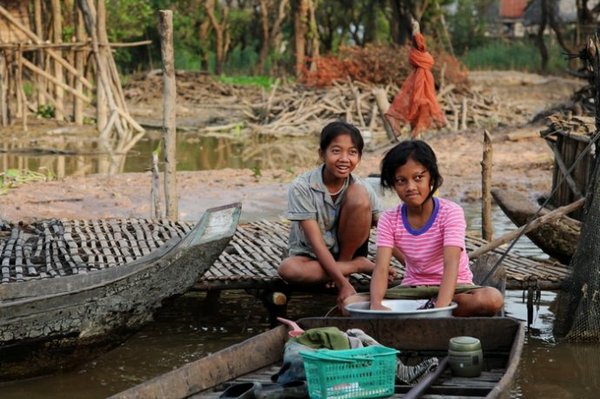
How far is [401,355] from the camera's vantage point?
5332 millimetres

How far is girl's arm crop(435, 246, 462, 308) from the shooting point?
5.48m

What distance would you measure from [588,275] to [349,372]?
2743mm

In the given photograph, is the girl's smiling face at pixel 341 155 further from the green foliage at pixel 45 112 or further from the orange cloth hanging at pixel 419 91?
the green foliage at pixel 45 112

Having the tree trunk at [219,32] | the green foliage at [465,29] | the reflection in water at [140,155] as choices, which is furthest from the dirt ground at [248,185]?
the green foliage at [465,29]

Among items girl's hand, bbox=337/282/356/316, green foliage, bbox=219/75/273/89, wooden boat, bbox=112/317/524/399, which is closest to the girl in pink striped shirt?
wooden boat, bbox=112/317/524/399

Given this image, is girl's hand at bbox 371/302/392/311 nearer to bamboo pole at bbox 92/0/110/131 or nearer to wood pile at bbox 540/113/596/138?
wood pile at bbox 540/113/596/138

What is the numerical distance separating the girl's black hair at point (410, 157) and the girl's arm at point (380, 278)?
1.30 ft

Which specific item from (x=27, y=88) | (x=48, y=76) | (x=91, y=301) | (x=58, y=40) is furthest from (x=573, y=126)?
(x=27, y=88)

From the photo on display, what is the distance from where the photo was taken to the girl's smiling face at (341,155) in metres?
6.16

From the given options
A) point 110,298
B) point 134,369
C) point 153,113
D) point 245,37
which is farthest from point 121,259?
point 245,37

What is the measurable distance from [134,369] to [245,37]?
33558 mm

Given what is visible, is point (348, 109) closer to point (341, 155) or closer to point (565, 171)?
point (565, 171)

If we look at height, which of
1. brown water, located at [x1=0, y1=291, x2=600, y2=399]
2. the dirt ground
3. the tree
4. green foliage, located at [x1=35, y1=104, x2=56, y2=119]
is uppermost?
the tree

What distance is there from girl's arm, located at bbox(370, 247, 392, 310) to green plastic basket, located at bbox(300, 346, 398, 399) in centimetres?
111
